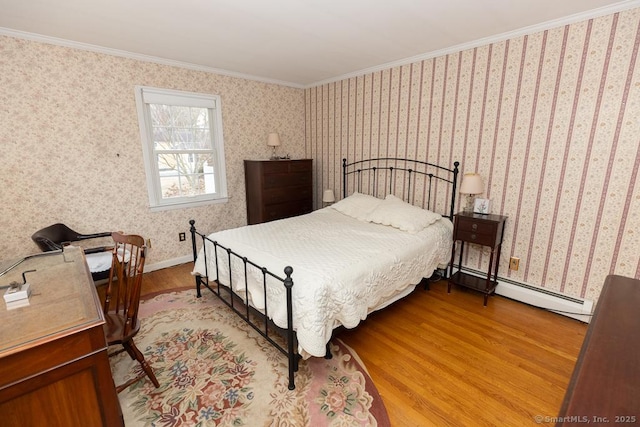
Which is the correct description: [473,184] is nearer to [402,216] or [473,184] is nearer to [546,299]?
[402,216]

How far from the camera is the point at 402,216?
3.16m

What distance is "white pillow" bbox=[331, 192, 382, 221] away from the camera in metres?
3.62

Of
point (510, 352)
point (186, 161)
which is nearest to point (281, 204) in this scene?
point (186, 161)

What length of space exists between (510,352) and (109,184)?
13.6ft

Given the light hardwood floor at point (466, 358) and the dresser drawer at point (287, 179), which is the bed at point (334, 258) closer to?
the light hardwood floor at point (466, 358)

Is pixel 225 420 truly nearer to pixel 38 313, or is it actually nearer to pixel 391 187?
pixel 38 313

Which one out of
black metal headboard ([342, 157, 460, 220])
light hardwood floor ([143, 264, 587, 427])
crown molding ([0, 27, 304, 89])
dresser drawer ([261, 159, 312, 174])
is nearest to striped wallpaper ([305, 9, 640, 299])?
black metal headboard ([342, 157, 460, 220])

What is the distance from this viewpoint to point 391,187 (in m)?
3.96

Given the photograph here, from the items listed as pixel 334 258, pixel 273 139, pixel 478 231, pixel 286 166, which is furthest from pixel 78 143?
pixel 478 231

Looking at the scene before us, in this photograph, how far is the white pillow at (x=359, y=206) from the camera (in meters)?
3.62

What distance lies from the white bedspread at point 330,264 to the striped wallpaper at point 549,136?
0.79 metres

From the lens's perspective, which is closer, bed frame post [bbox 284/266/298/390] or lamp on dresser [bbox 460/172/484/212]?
bed frame post [bbox 284/266/298/390]

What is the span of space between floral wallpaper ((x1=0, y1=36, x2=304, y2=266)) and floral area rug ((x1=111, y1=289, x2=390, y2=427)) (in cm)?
153

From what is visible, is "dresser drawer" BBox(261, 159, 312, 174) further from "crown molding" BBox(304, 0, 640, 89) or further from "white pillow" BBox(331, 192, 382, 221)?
"crown molding" BBox(304, 0, 640, 89)
